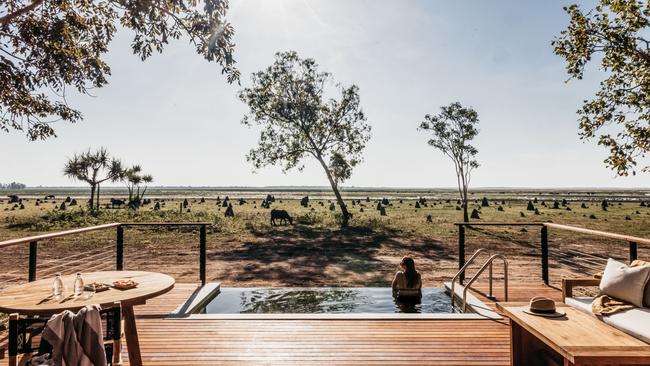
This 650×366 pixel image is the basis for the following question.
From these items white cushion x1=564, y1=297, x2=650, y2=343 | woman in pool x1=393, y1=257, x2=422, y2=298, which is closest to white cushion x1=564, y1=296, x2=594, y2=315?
white cushion x1=564, y1=297, x2=650, y2=343

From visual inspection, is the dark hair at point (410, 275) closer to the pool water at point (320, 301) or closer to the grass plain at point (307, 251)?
the pool water at point (320, 301)

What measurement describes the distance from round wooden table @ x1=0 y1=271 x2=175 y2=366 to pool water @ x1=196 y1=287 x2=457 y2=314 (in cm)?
266

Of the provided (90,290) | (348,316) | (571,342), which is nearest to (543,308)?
(571,342)

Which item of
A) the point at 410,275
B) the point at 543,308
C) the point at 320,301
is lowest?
the point at 320,301

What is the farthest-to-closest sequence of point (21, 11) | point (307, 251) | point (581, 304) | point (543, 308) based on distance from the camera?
point (307, 251), point (21, 11), point (581, 304), point (543, 308)

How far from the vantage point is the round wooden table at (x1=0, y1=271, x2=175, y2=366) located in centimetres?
329

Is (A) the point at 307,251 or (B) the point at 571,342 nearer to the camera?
(B) the point at 571,342

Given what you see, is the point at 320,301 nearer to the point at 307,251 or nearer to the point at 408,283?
the point at 408,283

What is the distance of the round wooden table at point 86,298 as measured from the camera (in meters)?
3.29

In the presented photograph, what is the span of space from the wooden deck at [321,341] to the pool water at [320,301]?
1.44m

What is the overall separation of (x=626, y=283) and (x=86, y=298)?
5.56 meters

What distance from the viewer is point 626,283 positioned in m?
4.23

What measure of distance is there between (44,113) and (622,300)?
1269 cm

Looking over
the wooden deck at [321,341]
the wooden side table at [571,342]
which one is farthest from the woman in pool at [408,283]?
the wooden side table at [571,342]
